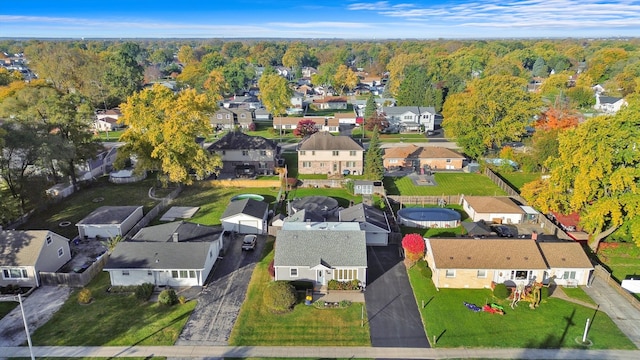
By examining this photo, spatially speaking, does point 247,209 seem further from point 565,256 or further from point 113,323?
point 565,256

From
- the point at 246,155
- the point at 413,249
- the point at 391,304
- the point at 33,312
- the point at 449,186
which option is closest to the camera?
the point at 33,312

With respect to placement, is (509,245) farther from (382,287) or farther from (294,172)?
(294,172)

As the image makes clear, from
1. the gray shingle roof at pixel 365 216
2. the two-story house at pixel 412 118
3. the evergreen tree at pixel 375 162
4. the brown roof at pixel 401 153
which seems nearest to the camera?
the gray shingle roof at pixel 365 216

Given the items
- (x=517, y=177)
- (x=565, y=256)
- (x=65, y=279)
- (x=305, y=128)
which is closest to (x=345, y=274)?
(x=565, y=256)

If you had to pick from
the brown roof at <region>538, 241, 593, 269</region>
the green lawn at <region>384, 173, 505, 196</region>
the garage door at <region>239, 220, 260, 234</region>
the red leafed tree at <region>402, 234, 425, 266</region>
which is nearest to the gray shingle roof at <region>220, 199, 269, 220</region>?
the garage door at <region>239, 220, 260, 234</region>

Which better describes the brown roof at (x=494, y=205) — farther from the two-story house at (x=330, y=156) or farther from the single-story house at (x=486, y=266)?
the two-story house at (x=330, y=156)

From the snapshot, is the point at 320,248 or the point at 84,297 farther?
the point at 320,248

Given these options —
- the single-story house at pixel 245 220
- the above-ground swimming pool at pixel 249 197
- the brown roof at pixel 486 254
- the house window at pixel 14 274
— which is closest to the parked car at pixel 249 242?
the single-story house at pixel 245 220
